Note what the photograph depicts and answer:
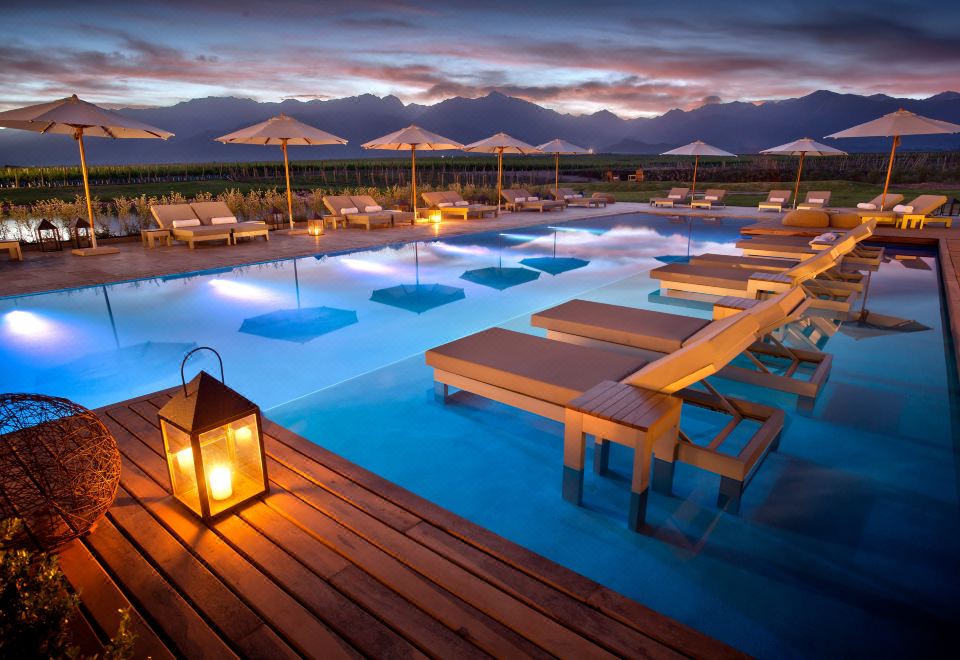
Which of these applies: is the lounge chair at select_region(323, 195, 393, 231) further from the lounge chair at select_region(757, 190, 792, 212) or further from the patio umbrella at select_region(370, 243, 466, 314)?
the lounge chair at select_region(757, 190, 792, 212)

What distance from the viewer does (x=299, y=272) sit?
27.6 feet

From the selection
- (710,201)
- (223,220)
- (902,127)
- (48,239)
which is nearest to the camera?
(48,239)

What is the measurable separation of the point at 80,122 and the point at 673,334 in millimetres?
9378

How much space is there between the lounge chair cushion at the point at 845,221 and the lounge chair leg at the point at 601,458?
9.77 metres

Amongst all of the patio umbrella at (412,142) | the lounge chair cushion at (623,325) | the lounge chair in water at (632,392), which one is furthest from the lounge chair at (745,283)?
the patio umbrella at (412,142)

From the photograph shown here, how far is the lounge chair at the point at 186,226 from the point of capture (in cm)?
955

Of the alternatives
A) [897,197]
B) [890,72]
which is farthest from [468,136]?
[897,197]

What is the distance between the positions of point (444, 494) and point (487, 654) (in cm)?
157

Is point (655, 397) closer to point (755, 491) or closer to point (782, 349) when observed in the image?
point (755, 491)

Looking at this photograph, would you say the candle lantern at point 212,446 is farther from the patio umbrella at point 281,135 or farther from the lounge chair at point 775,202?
the lounge chair at point 775,202

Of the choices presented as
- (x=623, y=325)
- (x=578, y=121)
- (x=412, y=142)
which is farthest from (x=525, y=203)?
(x=578, y=121)

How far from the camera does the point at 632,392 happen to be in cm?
259

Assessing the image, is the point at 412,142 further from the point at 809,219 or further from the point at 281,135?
the point at 809,219

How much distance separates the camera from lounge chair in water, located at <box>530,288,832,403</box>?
3.65 metres
